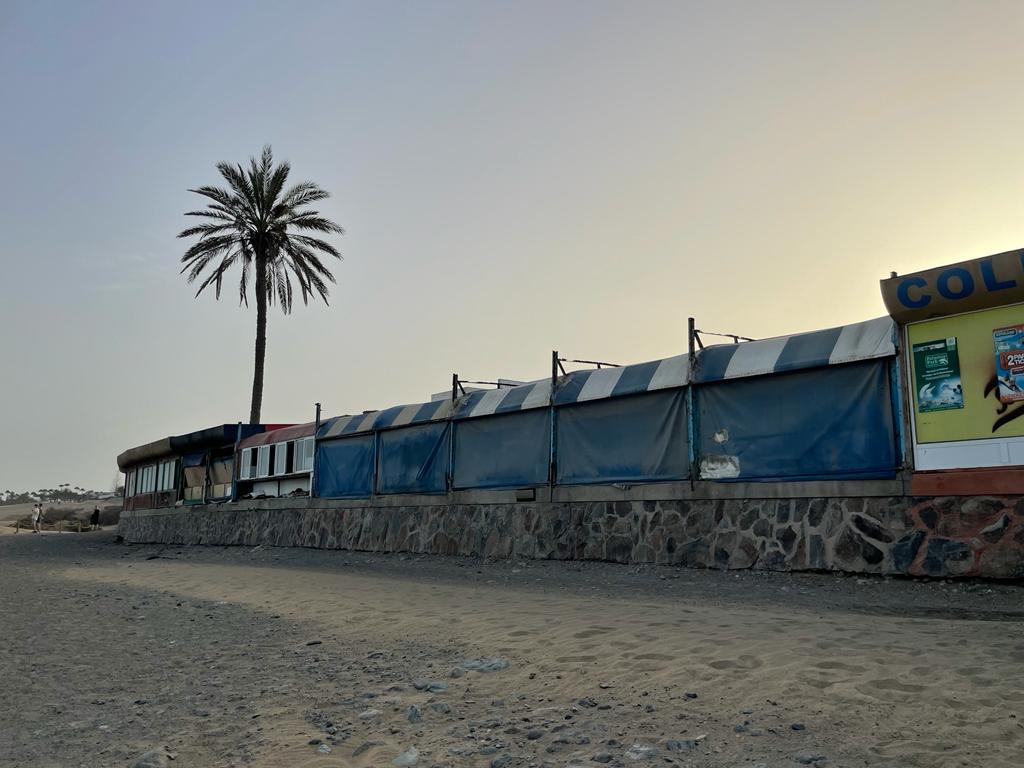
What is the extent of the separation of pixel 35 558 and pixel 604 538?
1872 centimetres

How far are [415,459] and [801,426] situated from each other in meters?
10.3

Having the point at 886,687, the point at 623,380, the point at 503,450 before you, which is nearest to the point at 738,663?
the point at 886,687

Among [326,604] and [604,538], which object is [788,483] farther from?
[326,604]

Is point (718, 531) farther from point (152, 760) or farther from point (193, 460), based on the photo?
point (193, 460)

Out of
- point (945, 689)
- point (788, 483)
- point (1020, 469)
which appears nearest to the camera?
point (945, 689)

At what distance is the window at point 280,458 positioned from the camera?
26656mm

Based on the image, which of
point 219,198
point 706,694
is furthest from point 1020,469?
point 219,198

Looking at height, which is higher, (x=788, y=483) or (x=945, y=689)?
(x=788, y=483)

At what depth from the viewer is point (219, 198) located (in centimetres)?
3284

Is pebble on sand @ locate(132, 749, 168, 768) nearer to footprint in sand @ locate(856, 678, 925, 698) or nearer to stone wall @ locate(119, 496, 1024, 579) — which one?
footprint in sand @ locate(856, 678, 925, 698)

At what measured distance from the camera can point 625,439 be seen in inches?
626

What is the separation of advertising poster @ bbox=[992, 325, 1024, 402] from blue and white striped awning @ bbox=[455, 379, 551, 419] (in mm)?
8616

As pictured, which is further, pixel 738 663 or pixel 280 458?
pixel 280 458

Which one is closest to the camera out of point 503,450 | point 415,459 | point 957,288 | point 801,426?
point 957,288
